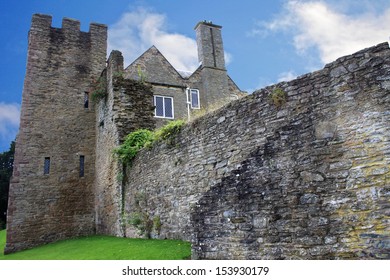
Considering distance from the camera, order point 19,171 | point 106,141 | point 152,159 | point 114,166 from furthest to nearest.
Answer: point 19,171, point 106,141, point 114,166, point 152,159

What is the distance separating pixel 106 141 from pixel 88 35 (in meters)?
8.35

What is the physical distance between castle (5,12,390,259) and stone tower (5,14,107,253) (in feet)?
0.18

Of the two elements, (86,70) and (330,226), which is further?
(86,70)

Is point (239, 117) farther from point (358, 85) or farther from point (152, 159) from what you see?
point (152, 159)

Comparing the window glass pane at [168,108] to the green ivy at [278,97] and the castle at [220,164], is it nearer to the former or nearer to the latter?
the castle at [220,164]

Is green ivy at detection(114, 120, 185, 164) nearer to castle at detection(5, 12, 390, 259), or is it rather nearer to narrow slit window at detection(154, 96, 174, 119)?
castle at detection(5, 12, 390, 259)

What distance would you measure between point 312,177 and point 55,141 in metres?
16.2

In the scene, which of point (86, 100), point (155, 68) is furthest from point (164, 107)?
point (86, 100)

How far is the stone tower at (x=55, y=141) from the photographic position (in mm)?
17500

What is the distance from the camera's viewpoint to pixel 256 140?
24.2ft

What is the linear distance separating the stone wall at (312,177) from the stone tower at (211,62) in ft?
61.1

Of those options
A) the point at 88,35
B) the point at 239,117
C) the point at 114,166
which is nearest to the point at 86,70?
the point at 88,35

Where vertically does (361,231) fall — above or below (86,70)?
below

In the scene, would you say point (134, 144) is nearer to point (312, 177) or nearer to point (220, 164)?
point (220, 164)
